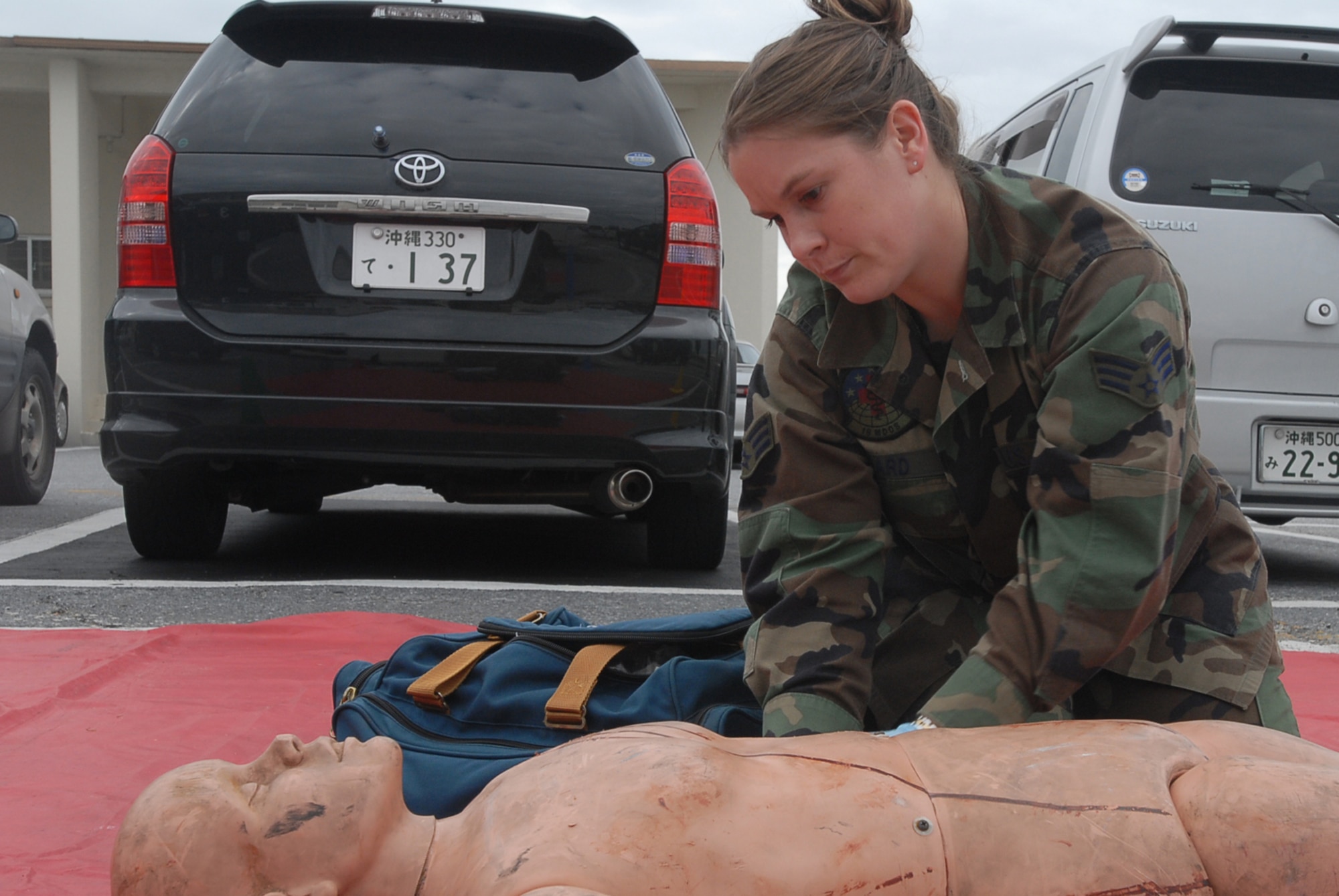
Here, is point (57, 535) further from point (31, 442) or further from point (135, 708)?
point (135, 708)

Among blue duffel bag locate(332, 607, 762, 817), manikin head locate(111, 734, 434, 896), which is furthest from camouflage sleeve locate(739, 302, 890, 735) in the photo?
manikin head locate(111, 734, 434, 896)

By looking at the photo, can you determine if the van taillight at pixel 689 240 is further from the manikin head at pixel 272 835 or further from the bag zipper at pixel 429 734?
the manikin head at pixel 272 835

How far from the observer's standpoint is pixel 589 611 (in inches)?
129

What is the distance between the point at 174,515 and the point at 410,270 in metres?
1.19

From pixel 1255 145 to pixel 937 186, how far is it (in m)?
2.83

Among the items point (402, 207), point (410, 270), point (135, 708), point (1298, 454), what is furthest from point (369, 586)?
point (1298, 454)

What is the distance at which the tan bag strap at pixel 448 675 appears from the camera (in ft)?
5.91

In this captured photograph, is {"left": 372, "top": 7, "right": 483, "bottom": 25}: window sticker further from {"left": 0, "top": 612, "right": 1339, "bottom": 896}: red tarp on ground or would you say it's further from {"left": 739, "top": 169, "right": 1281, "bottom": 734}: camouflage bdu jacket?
{"left": 739, "top": 169, "right": 1281, "bottom": 734}: camouflage bdu jacket

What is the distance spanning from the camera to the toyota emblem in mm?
3236

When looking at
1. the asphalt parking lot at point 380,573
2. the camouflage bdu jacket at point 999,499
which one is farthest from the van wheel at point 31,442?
the camouflage bdu jacket at point 999,499

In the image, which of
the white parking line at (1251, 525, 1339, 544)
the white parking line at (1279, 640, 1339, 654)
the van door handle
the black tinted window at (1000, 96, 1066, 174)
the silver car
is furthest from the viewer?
the white parking line at (1251, 525, 1339, 544)

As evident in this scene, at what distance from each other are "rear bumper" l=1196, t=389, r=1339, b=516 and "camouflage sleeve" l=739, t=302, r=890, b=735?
2.39m

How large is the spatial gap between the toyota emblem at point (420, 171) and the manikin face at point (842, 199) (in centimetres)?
186

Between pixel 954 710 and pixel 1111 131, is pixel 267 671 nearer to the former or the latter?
pixel 954 710
